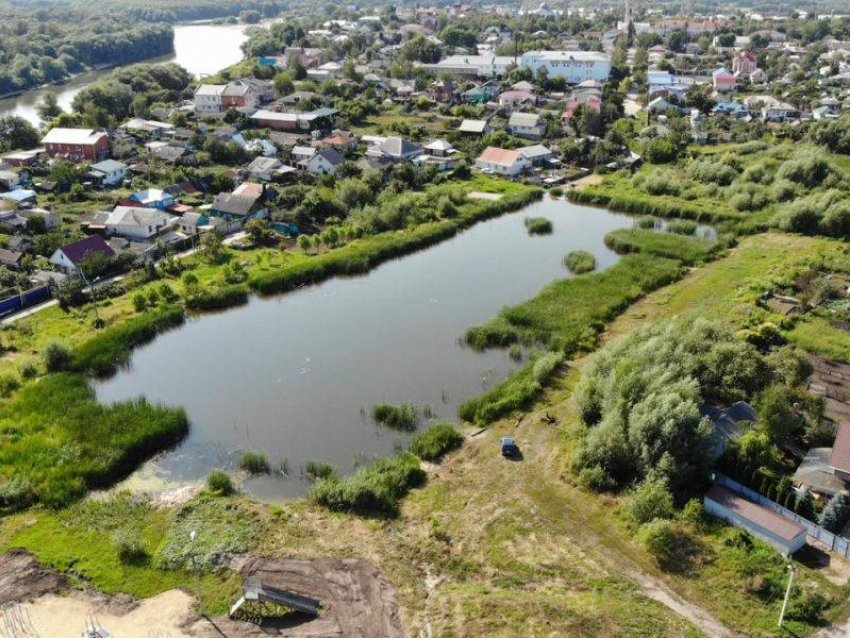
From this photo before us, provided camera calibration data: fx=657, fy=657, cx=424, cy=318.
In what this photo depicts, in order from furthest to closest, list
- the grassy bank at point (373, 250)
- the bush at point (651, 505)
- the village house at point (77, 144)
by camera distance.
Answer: the village house at point (77, 144) → the grassy bank at point (373, 250) → the bush at point (651, 505)

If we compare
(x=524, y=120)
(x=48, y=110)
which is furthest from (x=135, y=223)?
(x=524, y=120)

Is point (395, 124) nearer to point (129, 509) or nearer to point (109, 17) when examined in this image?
point (129, 509)

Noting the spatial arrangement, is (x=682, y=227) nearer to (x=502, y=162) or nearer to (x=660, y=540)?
(x=502, y=162)

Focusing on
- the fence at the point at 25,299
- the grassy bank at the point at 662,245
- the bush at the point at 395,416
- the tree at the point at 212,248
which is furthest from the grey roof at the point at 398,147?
the bush at the point at 395,416

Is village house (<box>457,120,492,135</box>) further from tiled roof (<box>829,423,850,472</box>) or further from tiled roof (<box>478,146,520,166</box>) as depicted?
tiled roof (<box>829,423,850,472</box>)

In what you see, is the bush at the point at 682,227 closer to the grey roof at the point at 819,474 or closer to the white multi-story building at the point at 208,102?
the grey roof at the point at 819,474

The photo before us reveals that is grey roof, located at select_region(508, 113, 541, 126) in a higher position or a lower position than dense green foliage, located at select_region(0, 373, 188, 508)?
higher

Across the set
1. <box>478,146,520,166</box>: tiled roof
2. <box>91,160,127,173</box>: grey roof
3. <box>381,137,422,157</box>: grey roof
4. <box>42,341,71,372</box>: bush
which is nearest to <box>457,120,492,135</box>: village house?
<box>478,146,520,166</box>: tiled roof
